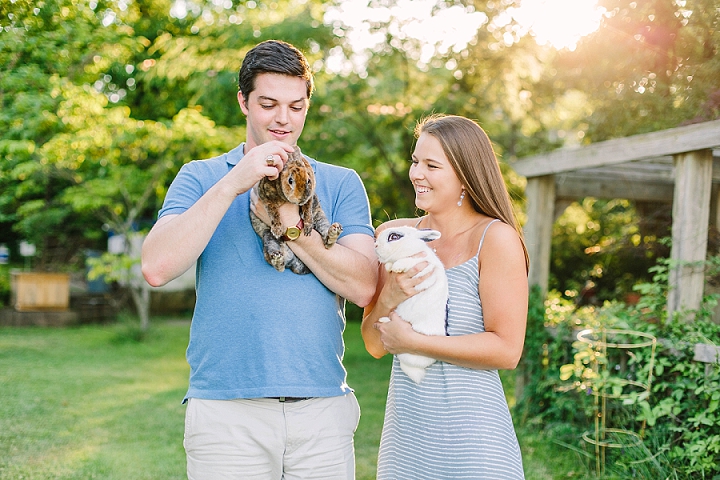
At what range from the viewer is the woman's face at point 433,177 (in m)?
2.37

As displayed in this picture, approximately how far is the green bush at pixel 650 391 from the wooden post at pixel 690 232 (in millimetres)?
101

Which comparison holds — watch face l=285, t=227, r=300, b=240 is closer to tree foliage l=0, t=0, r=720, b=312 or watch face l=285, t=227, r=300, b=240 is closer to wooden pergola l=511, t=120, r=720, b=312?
wooden pergola l=511, t=120, r=720, b=312

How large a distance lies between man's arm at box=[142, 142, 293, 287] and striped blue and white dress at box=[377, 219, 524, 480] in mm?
844

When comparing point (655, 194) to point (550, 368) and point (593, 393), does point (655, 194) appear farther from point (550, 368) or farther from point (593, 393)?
point (593, 393)

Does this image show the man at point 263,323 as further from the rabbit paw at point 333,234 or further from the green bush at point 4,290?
the green bush at point 4,290

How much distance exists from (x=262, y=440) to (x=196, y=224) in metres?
0.73

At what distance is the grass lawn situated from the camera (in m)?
5.61

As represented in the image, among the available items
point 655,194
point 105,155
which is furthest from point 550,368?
point 105,155

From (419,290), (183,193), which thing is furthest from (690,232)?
(183,193)

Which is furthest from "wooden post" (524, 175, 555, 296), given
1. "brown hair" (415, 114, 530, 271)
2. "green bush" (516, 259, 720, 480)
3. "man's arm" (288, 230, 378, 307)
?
"man's arm" (288, 230, 378, 307)

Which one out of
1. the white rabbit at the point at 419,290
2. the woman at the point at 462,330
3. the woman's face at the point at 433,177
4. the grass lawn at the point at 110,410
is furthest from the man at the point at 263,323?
the grass lawn at the point at 110,410

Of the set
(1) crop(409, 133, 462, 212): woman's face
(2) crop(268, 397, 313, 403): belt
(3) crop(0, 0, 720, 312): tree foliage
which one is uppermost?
(3) crop(0, 0, 720, 312): tree foliage

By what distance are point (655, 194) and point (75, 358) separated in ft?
28.9

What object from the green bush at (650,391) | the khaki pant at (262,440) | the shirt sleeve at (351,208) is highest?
the shirt sleeve at (351,208)
